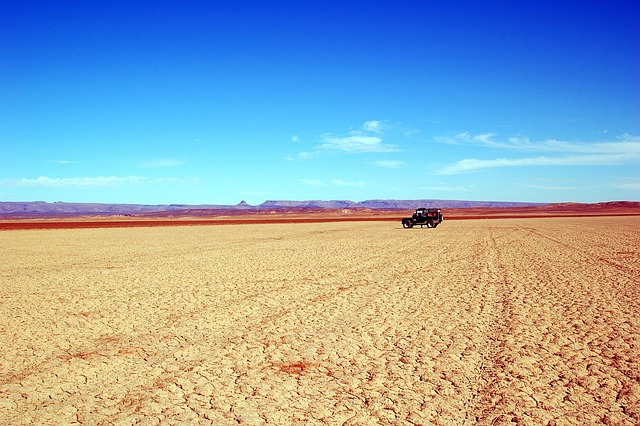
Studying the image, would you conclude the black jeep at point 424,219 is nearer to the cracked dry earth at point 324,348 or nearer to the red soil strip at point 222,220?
the red soil strip at point 222,220

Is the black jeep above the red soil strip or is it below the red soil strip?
above

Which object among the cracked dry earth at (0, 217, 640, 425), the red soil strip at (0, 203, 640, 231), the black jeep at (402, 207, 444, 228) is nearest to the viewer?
the cracked dry earth at (0, 217, 640, 425)

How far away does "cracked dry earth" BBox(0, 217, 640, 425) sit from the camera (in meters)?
5.17

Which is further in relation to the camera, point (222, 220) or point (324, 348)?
point (222, 220)

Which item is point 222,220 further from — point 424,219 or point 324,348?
point 324,348

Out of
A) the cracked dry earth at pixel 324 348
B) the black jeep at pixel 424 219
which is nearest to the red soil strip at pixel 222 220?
the black jeep at pixel 424 219

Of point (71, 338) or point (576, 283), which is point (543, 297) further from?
point (71, 338)

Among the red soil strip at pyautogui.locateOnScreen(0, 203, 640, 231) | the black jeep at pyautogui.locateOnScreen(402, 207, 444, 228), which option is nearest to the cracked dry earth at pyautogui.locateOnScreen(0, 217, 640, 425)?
the black jeep at pyautogui.locateOnScreen(402, 207, 444, 228)

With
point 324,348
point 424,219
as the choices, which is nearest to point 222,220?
point 424,219

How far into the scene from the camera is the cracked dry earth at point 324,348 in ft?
17.0

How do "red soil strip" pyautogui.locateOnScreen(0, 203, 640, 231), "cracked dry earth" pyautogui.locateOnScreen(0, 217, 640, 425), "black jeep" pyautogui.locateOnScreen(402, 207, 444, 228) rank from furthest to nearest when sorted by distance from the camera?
"red soil strip" pyautogui.locateOnScreen(0, 203, 640, 231), "black jeep" pyautogui.locateOnScreen(402, 207, 444, 228), "cracked dry earth" pyautogui.locateOnScreen(0, 217, 640, 425)

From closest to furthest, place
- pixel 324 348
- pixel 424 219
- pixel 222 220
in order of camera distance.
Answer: pixel 324 348 < pixel 424 219 < pixel 222 220

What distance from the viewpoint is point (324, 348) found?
731cm

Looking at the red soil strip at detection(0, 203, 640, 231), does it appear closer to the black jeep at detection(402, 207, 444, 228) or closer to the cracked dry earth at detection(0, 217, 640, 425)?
the black jeep at detection(402, 207, 444, 228)
